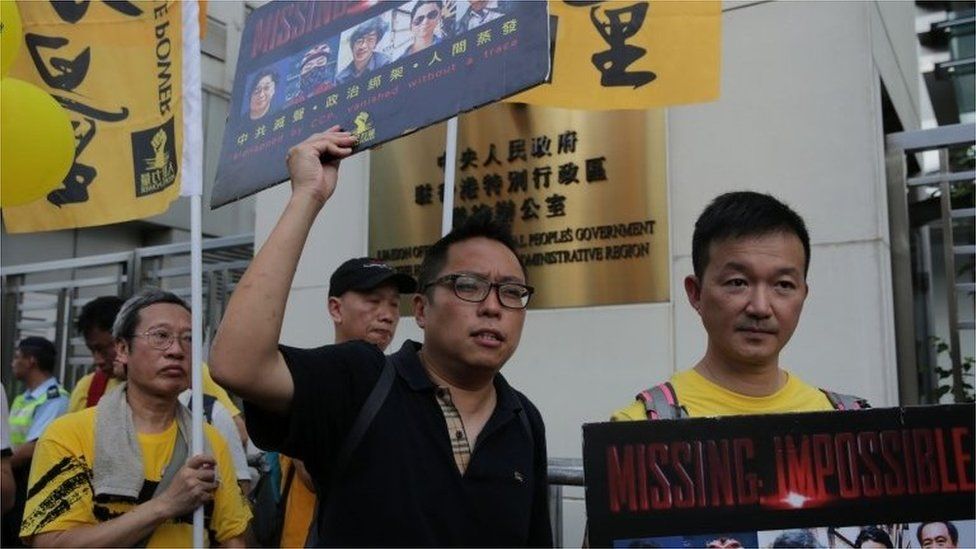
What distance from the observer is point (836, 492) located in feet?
4.49

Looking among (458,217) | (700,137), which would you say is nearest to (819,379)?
(700,137)

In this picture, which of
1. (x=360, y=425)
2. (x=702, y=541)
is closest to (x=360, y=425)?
(x=360, y=425)

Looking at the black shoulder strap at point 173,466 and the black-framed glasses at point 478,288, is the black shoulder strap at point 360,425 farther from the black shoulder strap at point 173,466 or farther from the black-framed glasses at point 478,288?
the black shoulder strap at point 173,466

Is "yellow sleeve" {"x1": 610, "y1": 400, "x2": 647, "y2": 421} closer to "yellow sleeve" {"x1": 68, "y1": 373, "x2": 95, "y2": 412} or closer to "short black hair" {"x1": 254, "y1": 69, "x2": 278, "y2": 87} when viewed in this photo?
"short black hair" {"x1": 254, "y1": 69, "x2": 278, "y2": 87}

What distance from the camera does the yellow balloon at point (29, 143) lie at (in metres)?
2.85

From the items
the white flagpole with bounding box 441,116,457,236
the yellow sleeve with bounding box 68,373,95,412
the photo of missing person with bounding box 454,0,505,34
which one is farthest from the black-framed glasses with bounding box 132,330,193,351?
the yellow sleeve with bounding box 68,373,95,412

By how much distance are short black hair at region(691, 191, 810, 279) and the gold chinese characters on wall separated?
8.87 ft

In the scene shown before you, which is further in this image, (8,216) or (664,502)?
(8,216)

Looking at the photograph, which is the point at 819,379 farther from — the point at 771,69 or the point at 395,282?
the point at 395,282

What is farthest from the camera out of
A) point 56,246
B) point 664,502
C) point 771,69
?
point 56,246

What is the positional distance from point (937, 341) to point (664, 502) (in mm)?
4741

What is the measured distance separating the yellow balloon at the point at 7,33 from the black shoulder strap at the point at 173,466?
5.28ft

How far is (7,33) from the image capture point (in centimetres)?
300

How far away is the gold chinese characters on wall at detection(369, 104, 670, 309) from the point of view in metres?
4.57
